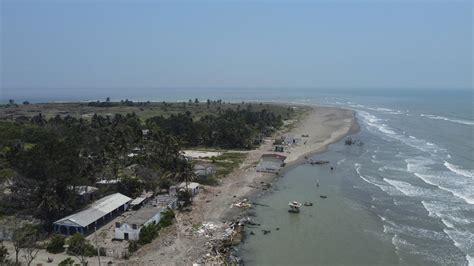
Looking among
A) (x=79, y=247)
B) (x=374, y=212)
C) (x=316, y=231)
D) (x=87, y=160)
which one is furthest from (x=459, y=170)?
(x=79, y=247)

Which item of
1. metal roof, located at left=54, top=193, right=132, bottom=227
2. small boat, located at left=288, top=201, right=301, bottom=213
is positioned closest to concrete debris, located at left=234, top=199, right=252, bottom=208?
small boat, located at left=288, top=201, right=301, bottom=213

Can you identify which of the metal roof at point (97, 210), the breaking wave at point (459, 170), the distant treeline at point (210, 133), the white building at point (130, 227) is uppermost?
the distant treeline at point (210, 133)

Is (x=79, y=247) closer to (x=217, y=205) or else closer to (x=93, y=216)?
(x=93, y=216)

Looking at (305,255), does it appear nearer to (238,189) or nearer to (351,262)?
(351,262)

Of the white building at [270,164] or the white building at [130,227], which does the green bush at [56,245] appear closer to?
the white building at [130,227]

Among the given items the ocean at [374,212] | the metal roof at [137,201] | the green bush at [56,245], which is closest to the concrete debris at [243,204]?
the ocean at [374,212]
